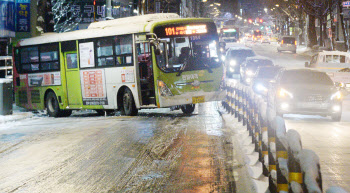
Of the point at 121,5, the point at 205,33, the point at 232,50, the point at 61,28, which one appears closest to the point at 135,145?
the point at 205,33

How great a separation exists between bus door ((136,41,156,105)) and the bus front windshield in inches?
20.8

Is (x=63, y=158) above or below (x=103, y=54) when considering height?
below

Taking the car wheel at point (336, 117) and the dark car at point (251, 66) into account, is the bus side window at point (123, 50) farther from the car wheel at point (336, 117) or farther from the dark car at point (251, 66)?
the dark car at point (251, 66)

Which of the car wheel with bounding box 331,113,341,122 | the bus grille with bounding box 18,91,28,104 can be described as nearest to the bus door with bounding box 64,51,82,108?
the bus grille with bounding box 18,91,28,104

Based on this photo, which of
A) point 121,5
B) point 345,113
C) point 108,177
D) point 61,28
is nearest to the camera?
point 108,177

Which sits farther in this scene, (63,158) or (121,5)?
Result: (121,5)

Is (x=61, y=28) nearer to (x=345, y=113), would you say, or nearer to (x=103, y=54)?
(x=103, y=54)

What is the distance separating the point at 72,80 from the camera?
19828 millimetres

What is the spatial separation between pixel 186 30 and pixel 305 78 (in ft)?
13.1

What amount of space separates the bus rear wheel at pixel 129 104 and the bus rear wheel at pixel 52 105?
3.80m

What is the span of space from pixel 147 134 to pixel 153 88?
3975mm

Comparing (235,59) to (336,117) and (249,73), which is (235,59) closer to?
(249,73)

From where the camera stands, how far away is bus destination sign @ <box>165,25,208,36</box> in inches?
667

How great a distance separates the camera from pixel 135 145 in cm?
1140
